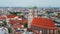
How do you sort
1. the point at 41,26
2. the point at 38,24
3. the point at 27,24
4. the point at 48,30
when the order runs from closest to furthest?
1. the point at 48,30
2. the point at 41,26
3. the point at 38,24
4. the point at 27,24

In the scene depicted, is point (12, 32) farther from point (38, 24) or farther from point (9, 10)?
point (9, 10)

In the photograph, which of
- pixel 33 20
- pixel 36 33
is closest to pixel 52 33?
pixel 36 33

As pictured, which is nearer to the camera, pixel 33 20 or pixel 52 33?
pixel 52 33

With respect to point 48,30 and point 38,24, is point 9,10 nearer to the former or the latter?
point 38,24

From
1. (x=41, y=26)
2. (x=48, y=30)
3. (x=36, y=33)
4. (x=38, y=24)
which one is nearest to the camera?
(x=36, y=33)

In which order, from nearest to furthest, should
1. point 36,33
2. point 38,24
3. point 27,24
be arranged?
point 36,33, point 38,24, point 27,24

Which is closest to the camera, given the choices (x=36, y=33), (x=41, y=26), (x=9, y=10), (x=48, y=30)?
(x=36, y=33)

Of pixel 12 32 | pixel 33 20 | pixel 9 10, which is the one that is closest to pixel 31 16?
pixel 33 20

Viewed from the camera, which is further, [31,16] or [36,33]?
[31,16]
